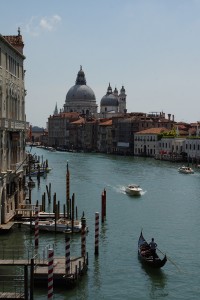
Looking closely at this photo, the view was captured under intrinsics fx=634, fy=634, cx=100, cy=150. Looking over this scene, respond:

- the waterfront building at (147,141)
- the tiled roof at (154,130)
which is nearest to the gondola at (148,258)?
the waterfront building at (147,141)

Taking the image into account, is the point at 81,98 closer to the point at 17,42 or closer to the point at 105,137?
the point at 105,137

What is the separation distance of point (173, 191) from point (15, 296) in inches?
912

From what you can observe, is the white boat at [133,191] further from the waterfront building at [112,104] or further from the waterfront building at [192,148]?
the waterfront building at [112,104]

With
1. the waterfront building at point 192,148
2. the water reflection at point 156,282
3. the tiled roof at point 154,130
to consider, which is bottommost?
the water reflection at point 156,282

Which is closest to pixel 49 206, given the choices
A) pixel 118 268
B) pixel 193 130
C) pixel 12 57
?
pixel 12 57

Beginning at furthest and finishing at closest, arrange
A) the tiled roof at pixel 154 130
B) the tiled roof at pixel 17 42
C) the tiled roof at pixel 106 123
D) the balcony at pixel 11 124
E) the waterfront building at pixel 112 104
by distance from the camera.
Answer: the waterfront building at pixel 112 104 → the tiled roof at pixel 106 123 → the tiled roof at pixel 154 130 → the tiled roof at pixel 17 42 → the balcony at pixel 11 124

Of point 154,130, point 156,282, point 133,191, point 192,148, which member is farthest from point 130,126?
point 156,282

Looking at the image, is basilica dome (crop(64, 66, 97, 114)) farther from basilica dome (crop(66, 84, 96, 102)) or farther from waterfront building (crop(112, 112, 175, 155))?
waterfront building (crop(112, 112, 175, 155))

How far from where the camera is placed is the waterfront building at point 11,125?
728 inches

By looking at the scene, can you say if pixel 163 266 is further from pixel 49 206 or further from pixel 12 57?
pixel 49 206

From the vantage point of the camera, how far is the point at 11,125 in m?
19.3

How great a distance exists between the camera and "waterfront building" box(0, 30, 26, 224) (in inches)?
728

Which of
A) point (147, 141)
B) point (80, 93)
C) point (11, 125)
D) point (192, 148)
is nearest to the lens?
point (11, 125)

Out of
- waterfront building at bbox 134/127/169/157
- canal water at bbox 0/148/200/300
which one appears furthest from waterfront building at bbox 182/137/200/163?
canal water at bbox 0/148/200/300
